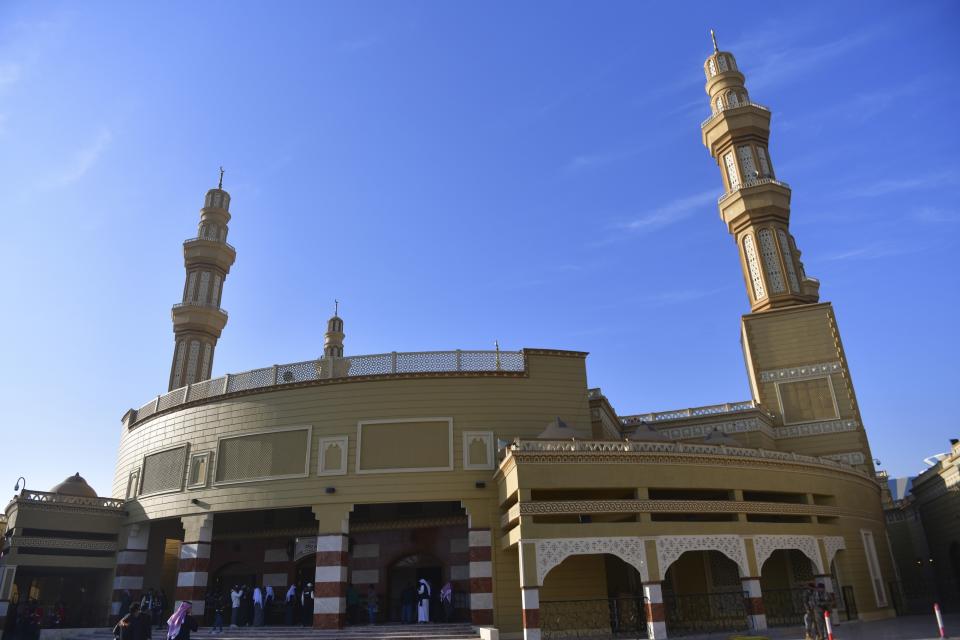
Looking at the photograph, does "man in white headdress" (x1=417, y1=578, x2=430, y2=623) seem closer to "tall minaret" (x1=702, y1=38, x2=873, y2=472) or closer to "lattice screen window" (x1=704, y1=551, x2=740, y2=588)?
"lattice screen window" (x1=704, y1=551, x2=740, y2=588)

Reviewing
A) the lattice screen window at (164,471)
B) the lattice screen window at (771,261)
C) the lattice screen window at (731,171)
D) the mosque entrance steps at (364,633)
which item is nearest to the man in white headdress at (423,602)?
the mosque entrance steps at (364,633)

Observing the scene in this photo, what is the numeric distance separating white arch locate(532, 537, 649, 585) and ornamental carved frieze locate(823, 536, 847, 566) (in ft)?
20.9

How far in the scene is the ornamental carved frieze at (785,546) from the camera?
1642cm

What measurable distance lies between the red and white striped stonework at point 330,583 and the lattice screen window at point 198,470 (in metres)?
5.26

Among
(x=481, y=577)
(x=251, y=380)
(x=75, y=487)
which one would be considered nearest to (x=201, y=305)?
(x=75, y=487)

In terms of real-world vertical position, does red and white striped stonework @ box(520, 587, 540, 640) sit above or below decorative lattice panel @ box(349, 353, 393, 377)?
below

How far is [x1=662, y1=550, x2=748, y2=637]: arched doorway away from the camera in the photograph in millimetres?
17031

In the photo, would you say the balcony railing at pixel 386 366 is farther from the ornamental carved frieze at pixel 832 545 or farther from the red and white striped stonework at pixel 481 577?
the ornamental carved frieze at pixel 832 545

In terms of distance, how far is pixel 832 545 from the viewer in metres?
18.2

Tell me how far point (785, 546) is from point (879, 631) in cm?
267

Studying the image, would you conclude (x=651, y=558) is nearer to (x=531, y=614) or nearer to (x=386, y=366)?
(x=531, y=614)

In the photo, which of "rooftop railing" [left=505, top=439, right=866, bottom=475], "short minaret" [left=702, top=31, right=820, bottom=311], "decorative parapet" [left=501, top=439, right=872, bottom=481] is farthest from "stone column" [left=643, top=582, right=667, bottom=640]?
"short minaret" [left=702, top=31, right=820, bottom=311]

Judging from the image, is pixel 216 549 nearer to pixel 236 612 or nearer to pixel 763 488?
pixel 236 612

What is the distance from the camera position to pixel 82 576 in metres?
25.0
